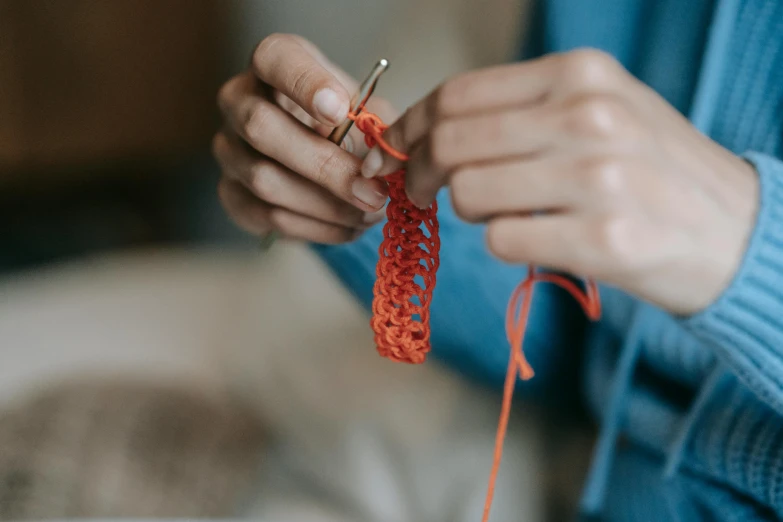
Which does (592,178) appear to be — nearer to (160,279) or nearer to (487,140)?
(487,140)

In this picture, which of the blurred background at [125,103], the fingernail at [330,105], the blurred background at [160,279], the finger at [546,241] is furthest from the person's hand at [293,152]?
the blurred background at [125,103]

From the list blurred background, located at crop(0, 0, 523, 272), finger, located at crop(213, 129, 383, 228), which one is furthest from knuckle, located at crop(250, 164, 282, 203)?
blurred background, located at crop(0, 0, 523, 272)

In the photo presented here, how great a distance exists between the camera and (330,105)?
37cm

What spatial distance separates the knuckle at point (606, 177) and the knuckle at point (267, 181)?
9.1 inches

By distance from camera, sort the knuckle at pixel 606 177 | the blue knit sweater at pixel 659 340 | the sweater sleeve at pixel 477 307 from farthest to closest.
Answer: the sweater sleeve at pixel 477 307 < the blue knit sweater at pixel 659 340 < the knuckle at pixel 606 177

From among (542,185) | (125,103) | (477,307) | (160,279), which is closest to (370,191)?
(542,185)

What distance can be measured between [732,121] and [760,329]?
0.78ft

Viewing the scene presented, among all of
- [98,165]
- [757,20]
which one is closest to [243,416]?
[757,20]

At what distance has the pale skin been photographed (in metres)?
0.27

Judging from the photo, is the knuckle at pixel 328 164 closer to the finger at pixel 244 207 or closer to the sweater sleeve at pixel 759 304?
the finger at pixel 244 207

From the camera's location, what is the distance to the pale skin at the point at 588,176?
0.27 metres

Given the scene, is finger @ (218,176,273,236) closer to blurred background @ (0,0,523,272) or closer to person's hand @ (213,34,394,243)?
person's hand @ (213,34,394,243)

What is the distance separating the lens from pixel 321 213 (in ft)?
1.48

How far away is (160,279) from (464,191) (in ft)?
2.36
